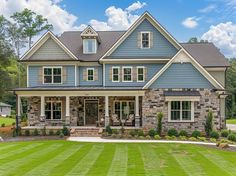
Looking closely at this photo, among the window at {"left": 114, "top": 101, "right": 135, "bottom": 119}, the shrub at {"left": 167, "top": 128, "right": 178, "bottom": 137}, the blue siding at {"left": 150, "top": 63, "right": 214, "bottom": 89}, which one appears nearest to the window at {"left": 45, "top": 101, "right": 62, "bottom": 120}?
the window at {"left": 114, "top": 101, "right": 135, "bottom": 119}

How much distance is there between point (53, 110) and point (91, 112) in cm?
319

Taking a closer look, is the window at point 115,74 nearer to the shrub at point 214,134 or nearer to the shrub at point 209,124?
the shrub at point 209,124

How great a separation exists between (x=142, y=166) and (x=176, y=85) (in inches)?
561

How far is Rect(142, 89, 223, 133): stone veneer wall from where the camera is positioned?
2619 centimetres

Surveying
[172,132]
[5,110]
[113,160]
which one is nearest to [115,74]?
[172,132]

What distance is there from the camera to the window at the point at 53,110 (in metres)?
29.1

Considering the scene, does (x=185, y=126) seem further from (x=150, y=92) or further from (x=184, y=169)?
(x=184, y=169)

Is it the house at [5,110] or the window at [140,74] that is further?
the house at [5,110]

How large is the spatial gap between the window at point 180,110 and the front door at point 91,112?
6.71 meters

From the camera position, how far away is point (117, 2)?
104ft

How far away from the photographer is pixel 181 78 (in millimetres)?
26328

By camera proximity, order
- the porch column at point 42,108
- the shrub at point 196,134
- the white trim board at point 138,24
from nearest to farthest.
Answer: the shrub at point 196,134
the porch column at point 42,108
the white trim board at point 138,24

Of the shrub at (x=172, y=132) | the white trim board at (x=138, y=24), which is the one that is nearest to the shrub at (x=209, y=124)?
the shrub at (x=172, y=132)

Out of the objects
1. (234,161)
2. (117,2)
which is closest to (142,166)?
(234,161)
